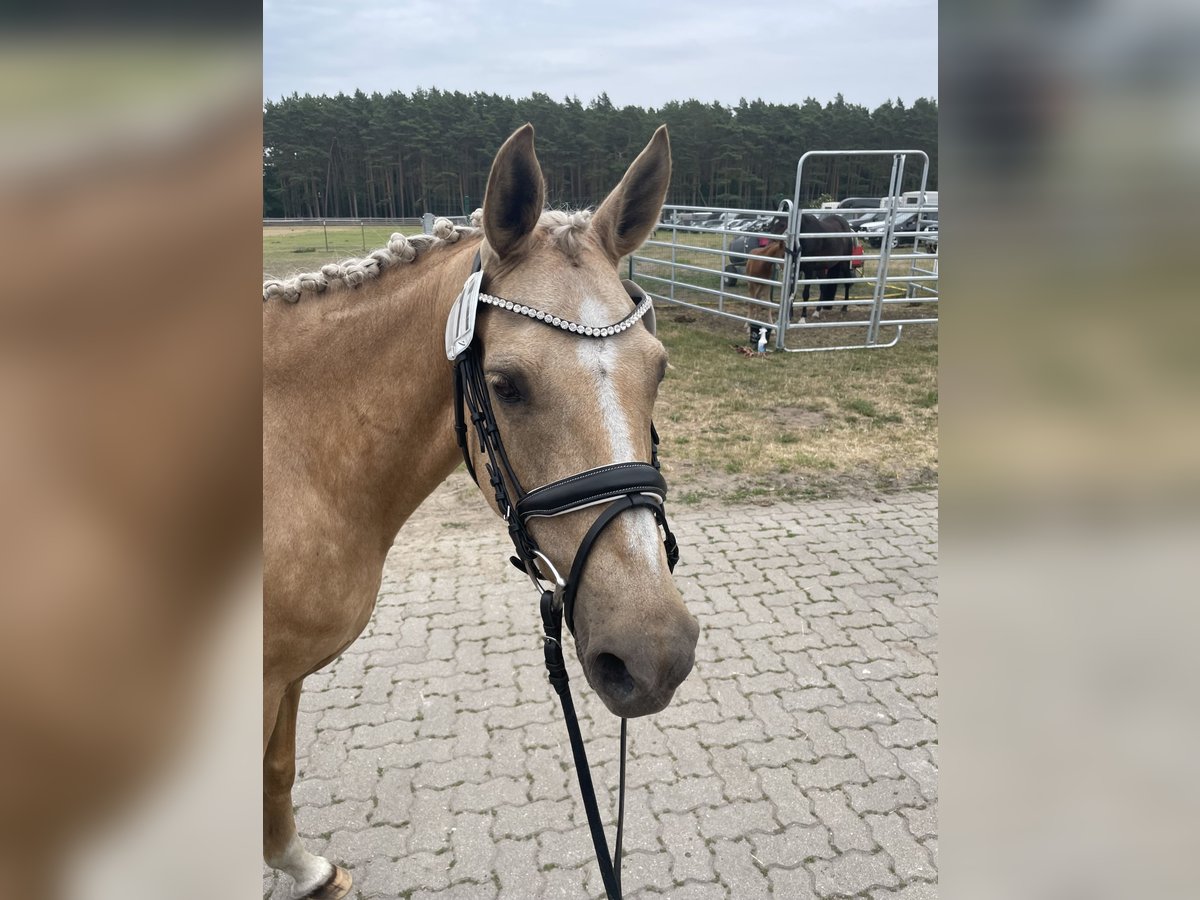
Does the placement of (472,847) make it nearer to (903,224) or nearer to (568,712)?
(568,712)

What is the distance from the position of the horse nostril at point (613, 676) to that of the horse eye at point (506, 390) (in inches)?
23.3

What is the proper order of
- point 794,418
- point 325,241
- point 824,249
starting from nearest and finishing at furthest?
1. point 794,418
2. point 824,249
3. point 325,241

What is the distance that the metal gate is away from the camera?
10.2m

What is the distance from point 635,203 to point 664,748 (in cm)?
247

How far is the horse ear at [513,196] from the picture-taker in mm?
1634

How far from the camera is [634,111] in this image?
34000 mm

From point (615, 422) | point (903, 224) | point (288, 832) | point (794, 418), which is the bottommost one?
point (288, 832)

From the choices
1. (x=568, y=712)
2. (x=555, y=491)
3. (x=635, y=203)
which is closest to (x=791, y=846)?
(x=568, y=712)

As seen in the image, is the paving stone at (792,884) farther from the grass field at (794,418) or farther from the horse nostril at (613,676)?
the grass field at (794,418)

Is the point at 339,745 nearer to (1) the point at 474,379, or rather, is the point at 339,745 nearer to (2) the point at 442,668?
(2) the point at 442,668

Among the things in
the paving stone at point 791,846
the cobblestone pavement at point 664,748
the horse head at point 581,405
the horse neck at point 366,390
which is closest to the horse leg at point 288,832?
the cobblestone pavement at point 664,748

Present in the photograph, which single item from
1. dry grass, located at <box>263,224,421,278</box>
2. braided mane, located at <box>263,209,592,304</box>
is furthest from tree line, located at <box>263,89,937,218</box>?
braided mane, located at <box>263,209,592,304</box>

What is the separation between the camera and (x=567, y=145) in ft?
102
